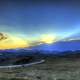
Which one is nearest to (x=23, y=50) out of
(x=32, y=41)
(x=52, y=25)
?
(x=32, y=41)

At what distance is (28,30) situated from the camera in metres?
6.78

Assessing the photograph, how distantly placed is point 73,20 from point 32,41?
86cm

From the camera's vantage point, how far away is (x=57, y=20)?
267 inches

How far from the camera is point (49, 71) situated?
653 centimetres

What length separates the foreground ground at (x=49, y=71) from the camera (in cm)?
640

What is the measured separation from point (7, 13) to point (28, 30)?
507 millimetres

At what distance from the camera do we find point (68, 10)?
22.2ft

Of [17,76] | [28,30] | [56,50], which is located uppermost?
[28,30]

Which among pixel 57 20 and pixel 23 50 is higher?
pixel 57 20

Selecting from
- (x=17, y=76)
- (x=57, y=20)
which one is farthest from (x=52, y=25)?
(x=17, y=76)

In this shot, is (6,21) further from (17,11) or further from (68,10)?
(68,10)

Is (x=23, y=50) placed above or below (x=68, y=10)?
below

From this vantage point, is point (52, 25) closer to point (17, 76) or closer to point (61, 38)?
point (61, 38)

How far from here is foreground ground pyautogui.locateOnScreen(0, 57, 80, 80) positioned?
6.40 metres
